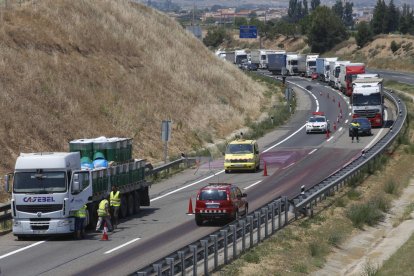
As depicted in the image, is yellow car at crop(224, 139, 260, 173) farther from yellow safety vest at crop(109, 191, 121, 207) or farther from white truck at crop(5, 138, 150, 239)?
white truck at crop(5, 138, 150, 239)

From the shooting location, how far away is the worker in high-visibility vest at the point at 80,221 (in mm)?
32312

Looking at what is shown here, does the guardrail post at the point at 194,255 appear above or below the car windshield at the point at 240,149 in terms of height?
above

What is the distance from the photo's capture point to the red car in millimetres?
33938

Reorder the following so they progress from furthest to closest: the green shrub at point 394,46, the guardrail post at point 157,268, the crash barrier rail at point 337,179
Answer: the green shrub at point 394,46 → the crash barrier rail at point 337,179 → the guardrail post at point 157,268

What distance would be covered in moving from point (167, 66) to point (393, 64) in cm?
8063

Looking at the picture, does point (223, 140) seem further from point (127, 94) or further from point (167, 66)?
point (167, 66)

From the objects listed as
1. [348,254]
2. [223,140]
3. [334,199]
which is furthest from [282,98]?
[348,254]

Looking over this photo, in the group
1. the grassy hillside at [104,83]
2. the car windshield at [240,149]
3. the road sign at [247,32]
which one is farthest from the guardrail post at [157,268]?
the road sign at [247,32]

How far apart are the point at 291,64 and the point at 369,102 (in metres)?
63.8

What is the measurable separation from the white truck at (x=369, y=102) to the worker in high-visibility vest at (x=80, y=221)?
4173cm

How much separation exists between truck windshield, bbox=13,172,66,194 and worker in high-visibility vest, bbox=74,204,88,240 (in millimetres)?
991

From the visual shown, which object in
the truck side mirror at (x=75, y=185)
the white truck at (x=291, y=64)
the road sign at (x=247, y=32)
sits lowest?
the white truck at (x=291, y=64)

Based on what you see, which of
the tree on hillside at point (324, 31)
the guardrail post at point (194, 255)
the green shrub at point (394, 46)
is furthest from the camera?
the tree on hillside at point (324, 31)

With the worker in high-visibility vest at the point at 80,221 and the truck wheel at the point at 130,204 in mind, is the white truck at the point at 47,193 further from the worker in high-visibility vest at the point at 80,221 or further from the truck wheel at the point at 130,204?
the truck wheel at the point at 130,204
